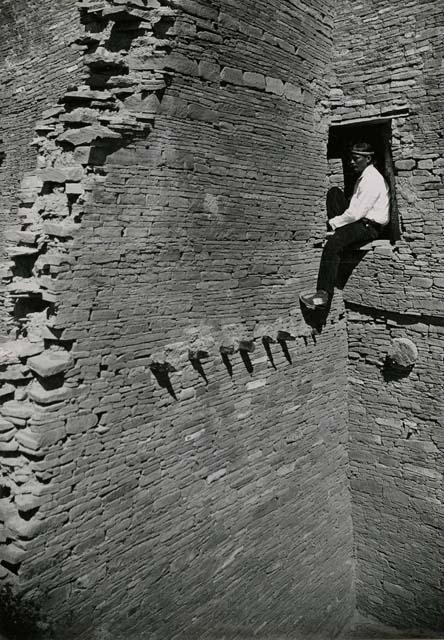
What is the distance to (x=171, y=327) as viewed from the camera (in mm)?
5785

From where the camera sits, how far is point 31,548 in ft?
15.7

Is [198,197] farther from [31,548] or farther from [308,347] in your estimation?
[31,548]

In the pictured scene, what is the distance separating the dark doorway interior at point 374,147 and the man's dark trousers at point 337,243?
0.24 meters

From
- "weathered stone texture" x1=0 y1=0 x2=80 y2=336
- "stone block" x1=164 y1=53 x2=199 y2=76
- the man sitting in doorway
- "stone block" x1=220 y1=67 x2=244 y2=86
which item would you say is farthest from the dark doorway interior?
"weathered stone texture" x1=0 y1=0 x2=80 y2=336

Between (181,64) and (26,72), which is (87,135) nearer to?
(181,64)

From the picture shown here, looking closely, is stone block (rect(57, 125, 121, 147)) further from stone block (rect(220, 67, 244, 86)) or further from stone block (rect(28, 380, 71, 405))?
stone block (rect(28, 380, 71, 405))

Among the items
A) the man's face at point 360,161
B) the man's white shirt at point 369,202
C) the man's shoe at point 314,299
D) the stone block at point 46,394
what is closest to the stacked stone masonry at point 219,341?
the stone block at point 46,394

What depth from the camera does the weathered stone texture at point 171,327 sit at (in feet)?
16.6

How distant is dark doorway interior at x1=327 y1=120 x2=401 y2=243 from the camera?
7316mm

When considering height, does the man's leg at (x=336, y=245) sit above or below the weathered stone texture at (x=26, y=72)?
below

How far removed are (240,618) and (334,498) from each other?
2104 millimetres

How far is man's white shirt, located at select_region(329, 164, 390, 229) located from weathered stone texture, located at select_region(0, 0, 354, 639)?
44 cm

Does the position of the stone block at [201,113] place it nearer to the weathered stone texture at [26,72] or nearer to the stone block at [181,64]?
the stone block at [181,64]

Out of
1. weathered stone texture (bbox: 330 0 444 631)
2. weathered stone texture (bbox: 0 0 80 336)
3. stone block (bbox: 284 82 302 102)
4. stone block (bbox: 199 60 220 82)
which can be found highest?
weathered stone texture (bbox: 0 0 80 336)
